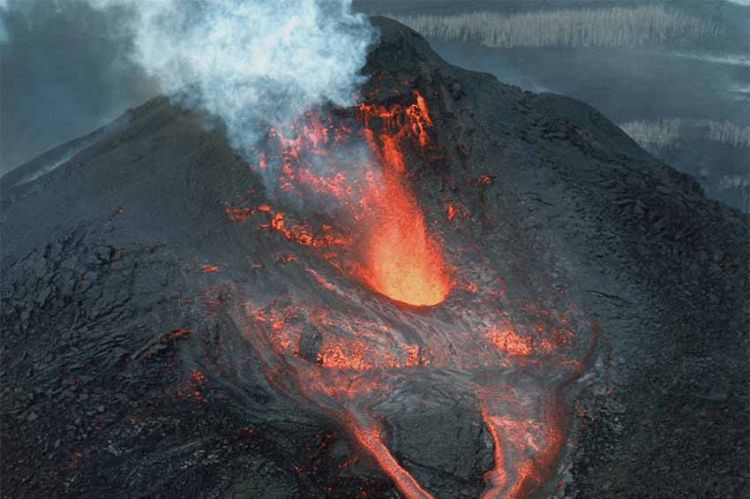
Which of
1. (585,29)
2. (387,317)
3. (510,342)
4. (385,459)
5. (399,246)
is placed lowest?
(385,459)

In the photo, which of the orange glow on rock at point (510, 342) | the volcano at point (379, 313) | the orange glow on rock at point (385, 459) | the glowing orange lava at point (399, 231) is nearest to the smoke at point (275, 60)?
the volcano at point (379, 313)

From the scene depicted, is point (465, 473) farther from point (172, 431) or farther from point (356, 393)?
point (172, 431)

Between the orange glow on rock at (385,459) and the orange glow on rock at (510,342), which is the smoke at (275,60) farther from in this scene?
the orange glow on rock at (385,459)

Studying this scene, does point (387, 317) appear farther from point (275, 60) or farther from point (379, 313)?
point (275, 60)

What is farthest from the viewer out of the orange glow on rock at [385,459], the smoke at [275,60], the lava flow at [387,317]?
the smoke at [275,60]

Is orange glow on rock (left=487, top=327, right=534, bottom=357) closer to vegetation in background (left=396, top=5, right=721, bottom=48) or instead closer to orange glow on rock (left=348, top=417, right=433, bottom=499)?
orange glow on rock (left=348, top=417, right=433, bottom=499)

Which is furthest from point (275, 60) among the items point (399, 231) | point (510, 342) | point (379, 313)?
point (510, 342)

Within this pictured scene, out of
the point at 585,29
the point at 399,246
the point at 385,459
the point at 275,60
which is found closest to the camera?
the point at 385,459
